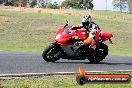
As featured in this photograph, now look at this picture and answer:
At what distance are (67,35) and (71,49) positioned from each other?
0.51 m

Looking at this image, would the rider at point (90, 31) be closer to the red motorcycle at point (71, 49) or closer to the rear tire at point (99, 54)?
the red motorcycle at point (71, 49)

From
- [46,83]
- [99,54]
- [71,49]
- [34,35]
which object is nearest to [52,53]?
[71,49]

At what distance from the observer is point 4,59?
13031 millimetres

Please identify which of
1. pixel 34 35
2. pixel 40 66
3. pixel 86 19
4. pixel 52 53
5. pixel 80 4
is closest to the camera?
pixel 40 66

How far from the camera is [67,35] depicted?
13.4 meters

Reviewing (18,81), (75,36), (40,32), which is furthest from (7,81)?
(40,32)

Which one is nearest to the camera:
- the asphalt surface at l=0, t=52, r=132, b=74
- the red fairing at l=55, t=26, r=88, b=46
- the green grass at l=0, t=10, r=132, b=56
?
the asphalt surface at l=0, t=52, r=132, b=74

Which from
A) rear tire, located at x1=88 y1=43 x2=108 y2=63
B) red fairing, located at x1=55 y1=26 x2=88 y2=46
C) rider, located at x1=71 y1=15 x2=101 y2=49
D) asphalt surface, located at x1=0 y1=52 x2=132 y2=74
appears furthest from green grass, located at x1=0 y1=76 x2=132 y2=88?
rear tire, located at x1=88 y1=43 x2=108 y2=63

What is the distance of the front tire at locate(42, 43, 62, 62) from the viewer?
1317 cm

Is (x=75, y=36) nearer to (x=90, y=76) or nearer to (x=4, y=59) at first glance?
(x=4, y=59)

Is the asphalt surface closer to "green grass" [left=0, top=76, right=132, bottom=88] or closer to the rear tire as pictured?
the rear tire

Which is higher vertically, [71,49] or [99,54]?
A: [71,49]

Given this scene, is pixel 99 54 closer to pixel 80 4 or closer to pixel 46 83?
pixel 46 83

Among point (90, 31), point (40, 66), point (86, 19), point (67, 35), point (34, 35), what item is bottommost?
point (34, 35)
